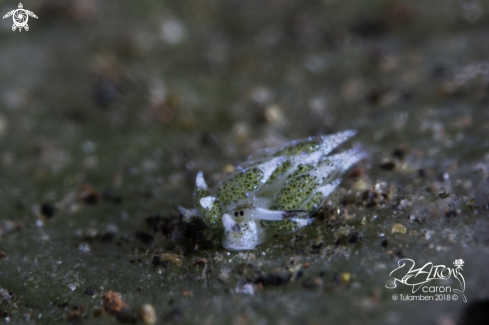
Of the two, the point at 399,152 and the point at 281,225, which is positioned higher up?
the point at 399,152

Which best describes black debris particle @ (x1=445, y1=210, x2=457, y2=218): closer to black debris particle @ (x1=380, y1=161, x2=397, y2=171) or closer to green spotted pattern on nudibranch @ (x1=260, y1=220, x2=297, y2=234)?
black debris particle @ (x1=380, y1=161, x2=397, y2=171)

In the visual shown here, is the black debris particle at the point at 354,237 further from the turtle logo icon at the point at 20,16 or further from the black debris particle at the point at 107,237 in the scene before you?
the turtle logo icon at the point at 20,16

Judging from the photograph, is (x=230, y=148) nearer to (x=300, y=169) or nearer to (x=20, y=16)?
(x=300, y=169)

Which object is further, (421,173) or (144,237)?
(421,173)

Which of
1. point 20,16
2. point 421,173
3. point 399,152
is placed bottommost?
point 421,173

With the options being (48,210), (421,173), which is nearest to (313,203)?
(421,173)

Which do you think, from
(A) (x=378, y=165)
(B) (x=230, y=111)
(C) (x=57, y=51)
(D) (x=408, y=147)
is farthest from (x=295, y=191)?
(C) (x=57, y=51)

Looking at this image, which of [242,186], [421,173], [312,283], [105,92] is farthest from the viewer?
[105,92]
